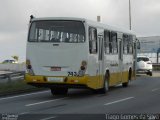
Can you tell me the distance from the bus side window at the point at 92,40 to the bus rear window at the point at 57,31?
1.85 feet

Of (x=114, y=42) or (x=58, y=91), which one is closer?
(x=58, y=91)

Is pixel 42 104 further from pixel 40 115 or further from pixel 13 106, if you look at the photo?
pixel 40 115

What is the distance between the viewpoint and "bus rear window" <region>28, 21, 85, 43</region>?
914 inches

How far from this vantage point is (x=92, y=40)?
2388 centimetres

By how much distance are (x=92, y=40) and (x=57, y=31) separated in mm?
1513

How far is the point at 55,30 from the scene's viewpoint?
23359 millimetres

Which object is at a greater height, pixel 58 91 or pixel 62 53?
pixel 62 53

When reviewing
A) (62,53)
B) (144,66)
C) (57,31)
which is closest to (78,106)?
(62,53)

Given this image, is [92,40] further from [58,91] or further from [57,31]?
[58,91]

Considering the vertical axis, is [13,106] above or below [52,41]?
below

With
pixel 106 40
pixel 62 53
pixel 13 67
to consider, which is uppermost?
pixel 106 40

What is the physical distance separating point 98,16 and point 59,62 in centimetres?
2375

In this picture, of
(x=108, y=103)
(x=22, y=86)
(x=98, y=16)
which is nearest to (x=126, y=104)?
(x=108, y=103)

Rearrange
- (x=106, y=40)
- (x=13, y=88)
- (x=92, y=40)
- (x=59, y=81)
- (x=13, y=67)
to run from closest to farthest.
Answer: (x=59, y=81) → (x=92, y=40) → (x=106, y=40) → (x=13, y=88) → (x=13, y=67)
